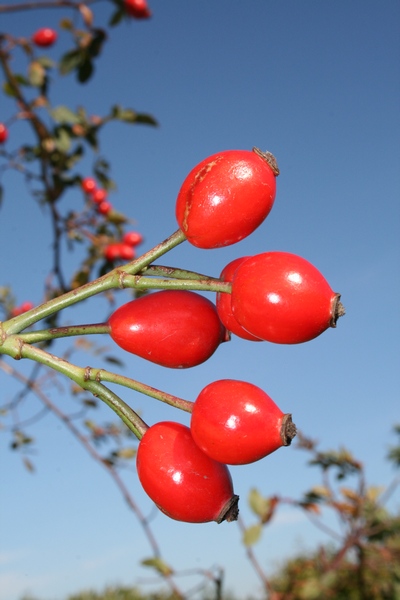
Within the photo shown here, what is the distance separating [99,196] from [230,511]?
12.3ft

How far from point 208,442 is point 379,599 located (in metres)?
3.96

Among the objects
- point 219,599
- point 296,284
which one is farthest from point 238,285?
point 219,599

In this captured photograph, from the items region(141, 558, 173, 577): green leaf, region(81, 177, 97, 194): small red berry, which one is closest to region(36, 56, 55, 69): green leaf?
region(81, 177, 97, 194): small red berry

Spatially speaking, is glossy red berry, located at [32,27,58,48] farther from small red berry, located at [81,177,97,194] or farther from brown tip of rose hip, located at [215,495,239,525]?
brown tip of rose hip, located at [215,495,239,525]

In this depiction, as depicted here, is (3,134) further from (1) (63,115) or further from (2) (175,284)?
(2) (175,284)

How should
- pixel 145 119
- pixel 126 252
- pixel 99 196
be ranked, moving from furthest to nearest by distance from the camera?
1. pixel 99 196
2. pixel 126 252
3. pixel 145 119

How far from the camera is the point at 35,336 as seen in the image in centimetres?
103

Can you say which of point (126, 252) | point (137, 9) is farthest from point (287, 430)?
point (137, 9)

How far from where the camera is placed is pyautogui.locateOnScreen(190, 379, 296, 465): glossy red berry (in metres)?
0.97

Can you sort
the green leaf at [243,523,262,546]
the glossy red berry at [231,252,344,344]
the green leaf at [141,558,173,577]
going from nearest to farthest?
the glossy red berry at [231,252,344,344]
the green leaf at [141,558,173,577]
the green leaf at [243,523,262,546]

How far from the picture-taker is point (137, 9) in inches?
168

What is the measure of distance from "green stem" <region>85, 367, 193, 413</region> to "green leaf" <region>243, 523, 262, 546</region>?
180 centimetres

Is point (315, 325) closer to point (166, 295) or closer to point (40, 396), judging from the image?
point (166, 295)

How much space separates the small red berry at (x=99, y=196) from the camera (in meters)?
4.56
